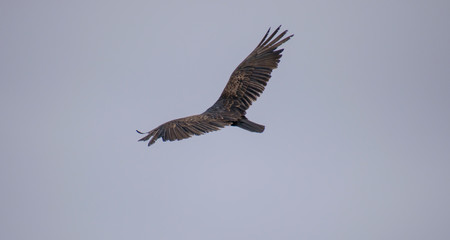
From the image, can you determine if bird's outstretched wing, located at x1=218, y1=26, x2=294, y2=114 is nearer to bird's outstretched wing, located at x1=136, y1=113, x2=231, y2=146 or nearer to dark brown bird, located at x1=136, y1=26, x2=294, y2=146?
dark brown bird, located at x1=136, y1=26, x2=294, y2=146

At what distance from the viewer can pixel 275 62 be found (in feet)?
82.7

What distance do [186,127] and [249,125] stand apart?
6.72ft

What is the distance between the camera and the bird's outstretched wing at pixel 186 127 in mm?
21406

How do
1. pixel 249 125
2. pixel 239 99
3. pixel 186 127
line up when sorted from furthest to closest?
pixel 239 99 < pixel 249 125 < pixel 186 127

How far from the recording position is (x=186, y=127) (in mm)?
21844

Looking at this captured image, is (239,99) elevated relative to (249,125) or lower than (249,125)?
elevated

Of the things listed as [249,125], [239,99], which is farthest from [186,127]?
[239,99]

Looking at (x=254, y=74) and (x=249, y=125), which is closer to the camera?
(x=249, y=125)

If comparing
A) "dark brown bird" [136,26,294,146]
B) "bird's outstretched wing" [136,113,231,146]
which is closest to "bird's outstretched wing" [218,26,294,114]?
"dark brown bird" [136,26,294,146]

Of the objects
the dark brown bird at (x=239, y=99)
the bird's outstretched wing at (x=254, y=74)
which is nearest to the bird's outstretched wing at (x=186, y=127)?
the dark brown bird at (x=239, y=99)

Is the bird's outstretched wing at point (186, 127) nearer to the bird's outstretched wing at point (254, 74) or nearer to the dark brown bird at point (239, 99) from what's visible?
the dark brown bird at point (239, 99)

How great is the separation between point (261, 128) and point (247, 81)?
2772 millimetres

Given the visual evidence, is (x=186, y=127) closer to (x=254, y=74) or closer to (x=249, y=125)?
(x=249, y=125)

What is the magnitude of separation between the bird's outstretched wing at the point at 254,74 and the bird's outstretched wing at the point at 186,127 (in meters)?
2.00
